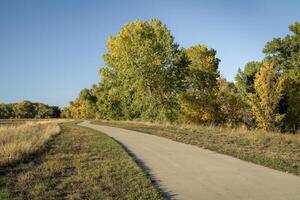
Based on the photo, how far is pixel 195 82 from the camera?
2032 inches

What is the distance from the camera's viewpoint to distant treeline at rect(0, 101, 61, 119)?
124 metres

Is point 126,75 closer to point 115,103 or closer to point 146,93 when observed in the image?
point 146,93

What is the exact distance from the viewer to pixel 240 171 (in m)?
10.8

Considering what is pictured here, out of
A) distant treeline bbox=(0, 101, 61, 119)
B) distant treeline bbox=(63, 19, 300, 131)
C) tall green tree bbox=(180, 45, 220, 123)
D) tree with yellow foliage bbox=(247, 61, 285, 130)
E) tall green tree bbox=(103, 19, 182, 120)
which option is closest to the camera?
tree with yellow foliage bbox=(247, 61, 285, 130)

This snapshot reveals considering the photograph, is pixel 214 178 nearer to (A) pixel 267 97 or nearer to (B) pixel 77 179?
(B) pixel 77 179

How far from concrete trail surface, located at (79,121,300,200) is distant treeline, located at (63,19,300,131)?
932 inches

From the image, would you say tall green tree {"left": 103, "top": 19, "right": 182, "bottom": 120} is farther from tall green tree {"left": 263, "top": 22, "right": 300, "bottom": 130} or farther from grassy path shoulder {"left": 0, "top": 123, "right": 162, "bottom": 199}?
grassy path shoulder {"left": 0, "top": 123, "right": 162, "bottom": 199}

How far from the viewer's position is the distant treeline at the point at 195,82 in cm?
3650

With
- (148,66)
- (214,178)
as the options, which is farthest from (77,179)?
(148,66)

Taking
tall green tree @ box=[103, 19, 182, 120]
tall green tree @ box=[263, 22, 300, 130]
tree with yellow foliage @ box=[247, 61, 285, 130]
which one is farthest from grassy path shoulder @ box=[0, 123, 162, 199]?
tall green tree @ box=[263, 22, 300, 130]

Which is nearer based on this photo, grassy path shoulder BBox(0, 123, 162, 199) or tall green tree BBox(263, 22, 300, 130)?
grassy path shoulder BBox(0, 123, 162, 199)

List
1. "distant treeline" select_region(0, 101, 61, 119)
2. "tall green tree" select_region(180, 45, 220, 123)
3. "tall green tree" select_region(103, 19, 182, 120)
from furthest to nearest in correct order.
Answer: "distant treeline" select_region(0, 101, 61, 119) → "tall green tree" select_region(180, 45, 220, 123) → "tall green tree" select_region(103, 19, 182, 120)

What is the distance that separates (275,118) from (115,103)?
34.6 metres

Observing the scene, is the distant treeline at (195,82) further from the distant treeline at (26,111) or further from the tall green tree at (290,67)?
the distant treeline at (26,111)
